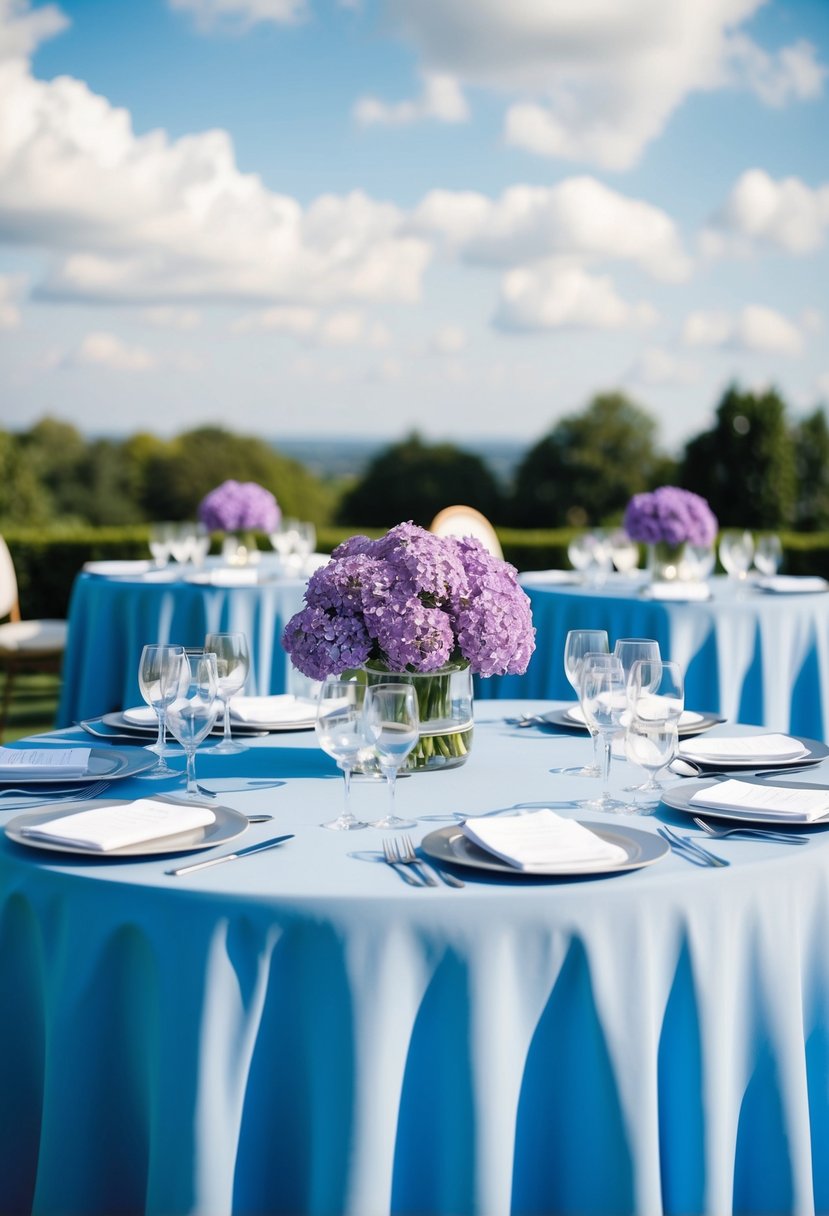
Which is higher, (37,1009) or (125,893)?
(125,893)

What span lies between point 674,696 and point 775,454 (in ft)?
93.7

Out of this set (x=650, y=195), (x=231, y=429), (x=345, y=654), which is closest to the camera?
(x=345, y=654)

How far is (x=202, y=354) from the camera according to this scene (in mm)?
46656

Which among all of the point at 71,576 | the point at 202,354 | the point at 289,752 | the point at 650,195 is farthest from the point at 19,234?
the point at 289,752

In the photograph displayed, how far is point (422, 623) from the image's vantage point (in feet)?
7.43

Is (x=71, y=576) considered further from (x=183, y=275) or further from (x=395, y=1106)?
(x=183, y=275)

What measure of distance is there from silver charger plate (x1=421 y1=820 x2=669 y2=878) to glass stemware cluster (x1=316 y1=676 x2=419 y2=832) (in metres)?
0.14

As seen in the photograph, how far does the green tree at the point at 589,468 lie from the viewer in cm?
4700

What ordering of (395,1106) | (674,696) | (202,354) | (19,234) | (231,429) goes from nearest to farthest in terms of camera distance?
(395,1106) → (674,696) → (19,234) → (202,354) → (231,429)

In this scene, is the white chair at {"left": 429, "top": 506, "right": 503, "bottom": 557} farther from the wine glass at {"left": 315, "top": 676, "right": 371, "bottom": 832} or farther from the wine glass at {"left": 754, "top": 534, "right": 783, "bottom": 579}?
the wine glass at {"left": 315, "top": 676, "right": 371, "bottom": 832}

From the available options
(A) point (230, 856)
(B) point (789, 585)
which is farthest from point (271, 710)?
(B) point (789, 585)

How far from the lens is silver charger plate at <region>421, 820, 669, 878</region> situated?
5.73 feet

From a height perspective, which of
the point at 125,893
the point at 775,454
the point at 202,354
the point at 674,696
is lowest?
the point at 125,893

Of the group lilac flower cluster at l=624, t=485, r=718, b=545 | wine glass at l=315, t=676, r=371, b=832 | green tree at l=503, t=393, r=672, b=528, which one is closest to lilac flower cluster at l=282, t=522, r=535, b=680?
wine glass at l=315, t=676, r=371, b=832
